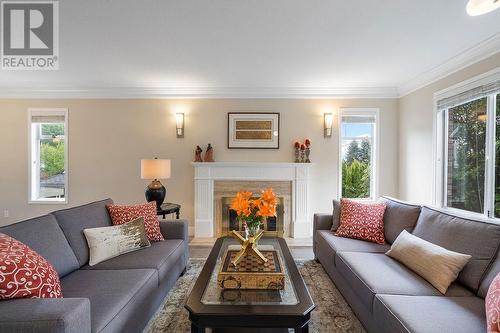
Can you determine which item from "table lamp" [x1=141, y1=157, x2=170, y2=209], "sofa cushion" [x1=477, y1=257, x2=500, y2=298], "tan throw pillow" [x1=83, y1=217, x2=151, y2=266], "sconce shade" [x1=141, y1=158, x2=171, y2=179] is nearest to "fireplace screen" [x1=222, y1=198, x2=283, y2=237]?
"table lamp" [x1=141, y1=157, x2=170, y2=209]

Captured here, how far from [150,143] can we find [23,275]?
328cm

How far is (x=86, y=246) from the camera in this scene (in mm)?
2059

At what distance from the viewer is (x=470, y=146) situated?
2932mm

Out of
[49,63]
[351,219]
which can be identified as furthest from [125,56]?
[351,219]

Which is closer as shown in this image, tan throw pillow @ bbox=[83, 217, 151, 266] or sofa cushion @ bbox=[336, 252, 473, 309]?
sofa cushion @ bbox=[336, 252, 473, 309]

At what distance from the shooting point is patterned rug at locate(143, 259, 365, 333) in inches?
71.7

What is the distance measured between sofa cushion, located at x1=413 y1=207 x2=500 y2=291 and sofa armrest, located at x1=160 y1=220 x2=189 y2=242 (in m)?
2.25

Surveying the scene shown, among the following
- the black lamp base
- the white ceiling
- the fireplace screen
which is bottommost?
the fireplace screen

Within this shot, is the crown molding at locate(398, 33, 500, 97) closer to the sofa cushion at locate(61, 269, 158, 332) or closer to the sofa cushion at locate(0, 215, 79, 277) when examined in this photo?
the sofa cushion at locate(61, 269, 158, 332)

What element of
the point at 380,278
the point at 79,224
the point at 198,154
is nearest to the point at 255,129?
the point at 198,154

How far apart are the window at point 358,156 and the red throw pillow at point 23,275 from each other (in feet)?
13.1

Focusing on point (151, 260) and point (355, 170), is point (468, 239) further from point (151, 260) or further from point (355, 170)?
point (355, 170)

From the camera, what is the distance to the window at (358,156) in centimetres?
431

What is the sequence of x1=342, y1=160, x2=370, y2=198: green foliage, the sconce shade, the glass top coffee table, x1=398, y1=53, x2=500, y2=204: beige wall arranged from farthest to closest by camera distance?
1. x1=342, y1=160, x2=370, y2=198: green foliage
2. x1=398, y1=53, x2=500, y2=204: beige wall
3. the sconce shade
4. the glass top coffee table
